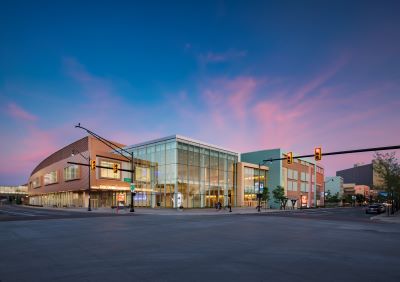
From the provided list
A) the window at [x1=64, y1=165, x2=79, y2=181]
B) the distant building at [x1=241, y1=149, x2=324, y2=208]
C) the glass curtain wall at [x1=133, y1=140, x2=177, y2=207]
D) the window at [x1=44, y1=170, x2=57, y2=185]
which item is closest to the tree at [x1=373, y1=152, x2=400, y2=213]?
the distant building at [x1=241, y1=149, x2=324, y2=208]

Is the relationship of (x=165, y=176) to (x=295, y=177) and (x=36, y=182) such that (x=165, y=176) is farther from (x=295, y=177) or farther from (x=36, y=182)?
(x=36, y=182)

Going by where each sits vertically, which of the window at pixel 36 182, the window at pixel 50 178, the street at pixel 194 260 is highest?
the street at pixel 194 260

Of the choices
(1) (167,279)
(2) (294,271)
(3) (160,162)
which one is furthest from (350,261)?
(3) (160,162)

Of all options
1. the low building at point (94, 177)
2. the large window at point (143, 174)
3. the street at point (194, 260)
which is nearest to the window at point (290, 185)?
→ the low building at point (94, 177)

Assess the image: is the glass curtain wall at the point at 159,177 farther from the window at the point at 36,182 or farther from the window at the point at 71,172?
the window at the point at 36,182

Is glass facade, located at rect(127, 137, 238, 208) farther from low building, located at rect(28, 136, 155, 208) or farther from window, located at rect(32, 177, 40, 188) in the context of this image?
window, located at rect(32, 177, 40, 188)

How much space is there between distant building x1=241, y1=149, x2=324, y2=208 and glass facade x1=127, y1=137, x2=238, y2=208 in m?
15.8

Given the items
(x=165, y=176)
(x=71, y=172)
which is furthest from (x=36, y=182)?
(x=165, y=176)

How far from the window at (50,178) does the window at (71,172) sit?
32.4ft

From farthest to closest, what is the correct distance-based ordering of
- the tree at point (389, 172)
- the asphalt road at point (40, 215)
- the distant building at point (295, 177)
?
1. the distant building at point (295, 177)
2. the tree at point (389, 172)
3. the asphalt road at point (40, 215)

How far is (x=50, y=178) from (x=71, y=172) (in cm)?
1861

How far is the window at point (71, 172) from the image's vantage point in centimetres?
6716

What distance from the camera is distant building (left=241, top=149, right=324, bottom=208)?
2908 inches

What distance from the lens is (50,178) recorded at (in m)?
84.1
